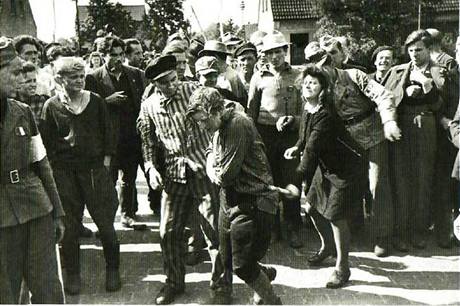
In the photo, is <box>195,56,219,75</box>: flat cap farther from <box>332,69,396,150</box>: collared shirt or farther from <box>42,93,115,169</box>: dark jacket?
<box>332,69,396,150</box>: collared shirt

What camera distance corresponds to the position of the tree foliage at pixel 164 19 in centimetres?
2588

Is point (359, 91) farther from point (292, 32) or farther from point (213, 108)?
point (292, 32)

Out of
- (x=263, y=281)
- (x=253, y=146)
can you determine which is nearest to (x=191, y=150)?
(x=253, y=146)

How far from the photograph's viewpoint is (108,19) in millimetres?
27484

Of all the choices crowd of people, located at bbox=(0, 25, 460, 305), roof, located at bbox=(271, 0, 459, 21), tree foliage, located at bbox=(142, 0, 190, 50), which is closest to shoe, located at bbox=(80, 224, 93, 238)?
crowd of people, located at bbox=(0, 25, 460, 305)

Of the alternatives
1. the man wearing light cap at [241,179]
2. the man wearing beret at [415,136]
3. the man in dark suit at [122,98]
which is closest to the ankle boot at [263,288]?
the man wearing light cap at [241,179]

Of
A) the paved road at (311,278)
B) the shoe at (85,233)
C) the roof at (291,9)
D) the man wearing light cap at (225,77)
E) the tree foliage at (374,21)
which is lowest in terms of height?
the paved road at (311,278)

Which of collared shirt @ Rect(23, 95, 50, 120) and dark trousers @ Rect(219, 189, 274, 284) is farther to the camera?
collared shirt @ Rect(23, 95, 50, 120)

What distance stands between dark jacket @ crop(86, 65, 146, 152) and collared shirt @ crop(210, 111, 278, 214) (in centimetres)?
301

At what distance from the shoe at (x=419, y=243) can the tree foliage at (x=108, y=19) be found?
2175 centimetres

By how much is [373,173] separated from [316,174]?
3.71 ft

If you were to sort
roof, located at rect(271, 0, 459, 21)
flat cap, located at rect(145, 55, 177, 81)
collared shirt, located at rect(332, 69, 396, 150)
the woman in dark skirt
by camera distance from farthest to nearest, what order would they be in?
roof, located at rect(271, 0, 459, 21)
collared shirt, located at rect(332, 69, 396, 150)
the woman in dark skirt
flat cap, located at rect(145, 55, 177, 81)

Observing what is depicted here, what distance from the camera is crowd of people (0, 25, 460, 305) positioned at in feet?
13.1

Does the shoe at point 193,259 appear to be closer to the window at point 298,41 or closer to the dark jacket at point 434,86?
the dark jacket at point 434,86
